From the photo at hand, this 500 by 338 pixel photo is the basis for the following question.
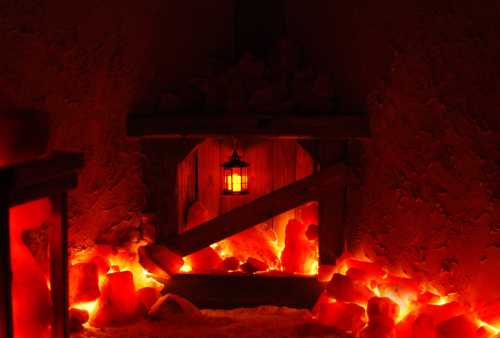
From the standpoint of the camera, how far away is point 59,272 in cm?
288

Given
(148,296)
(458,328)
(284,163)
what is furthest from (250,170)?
(458,328)

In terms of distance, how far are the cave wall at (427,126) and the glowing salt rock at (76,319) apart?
2261 mm

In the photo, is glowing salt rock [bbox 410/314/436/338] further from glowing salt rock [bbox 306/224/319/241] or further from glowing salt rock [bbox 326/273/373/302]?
glowing salt rock [bbox 306/224/319/241]

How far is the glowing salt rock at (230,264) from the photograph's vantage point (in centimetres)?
545

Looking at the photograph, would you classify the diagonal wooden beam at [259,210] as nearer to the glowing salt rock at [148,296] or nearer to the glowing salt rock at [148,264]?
the glowing salt rock at [148,264]

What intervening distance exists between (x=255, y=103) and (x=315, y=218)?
1.33 m

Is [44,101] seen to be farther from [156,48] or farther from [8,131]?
[8,131]

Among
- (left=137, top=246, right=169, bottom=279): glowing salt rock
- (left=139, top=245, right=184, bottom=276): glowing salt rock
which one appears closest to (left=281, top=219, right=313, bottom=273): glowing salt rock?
(left=139, top=245, right=184, bottom=276): glowing salt rock

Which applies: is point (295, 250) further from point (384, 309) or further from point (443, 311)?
point (443, 311)

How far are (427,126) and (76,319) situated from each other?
2.89 metres

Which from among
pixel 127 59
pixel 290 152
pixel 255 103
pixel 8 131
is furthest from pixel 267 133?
pixel 8 131

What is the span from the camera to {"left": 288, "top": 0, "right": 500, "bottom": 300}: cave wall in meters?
3.49

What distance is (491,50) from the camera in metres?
3.42

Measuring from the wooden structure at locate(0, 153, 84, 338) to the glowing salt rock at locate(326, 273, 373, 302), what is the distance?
2229 mm
